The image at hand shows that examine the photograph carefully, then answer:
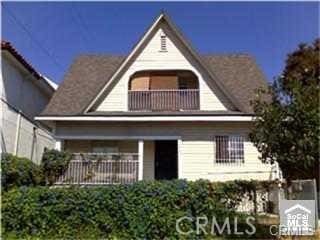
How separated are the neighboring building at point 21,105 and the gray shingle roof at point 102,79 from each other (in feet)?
4.35

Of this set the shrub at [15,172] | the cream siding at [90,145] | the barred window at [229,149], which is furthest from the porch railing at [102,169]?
the barred window at [229,149]

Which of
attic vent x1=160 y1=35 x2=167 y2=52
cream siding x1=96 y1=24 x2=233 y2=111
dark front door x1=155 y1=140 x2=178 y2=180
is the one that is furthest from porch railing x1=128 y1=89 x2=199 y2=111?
attic vent x1=160 y1=35 x2=167 y2=52

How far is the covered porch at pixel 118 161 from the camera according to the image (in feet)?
54.1

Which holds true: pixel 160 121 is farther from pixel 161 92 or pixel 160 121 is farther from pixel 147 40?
pixel 147 40

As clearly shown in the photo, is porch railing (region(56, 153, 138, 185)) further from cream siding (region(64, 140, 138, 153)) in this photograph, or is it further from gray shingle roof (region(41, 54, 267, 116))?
gray shingle roof (region(41, 54, 267, 116))

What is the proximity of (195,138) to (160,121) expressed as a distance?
5.39ft

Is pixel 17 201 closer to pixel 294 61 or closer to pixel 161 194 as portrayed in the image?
pixel 161 194

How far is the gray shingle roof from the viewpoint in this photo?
60.6 feet

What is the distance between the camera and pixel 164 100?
Answer: 18.3 m

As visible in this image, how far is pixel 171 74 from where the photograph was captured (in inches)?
761

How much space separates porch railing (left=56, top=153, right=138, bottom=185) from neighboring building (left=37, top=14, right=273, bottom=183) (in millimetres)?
40

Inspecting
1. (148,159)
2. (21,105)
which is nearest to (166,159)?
(148,159)

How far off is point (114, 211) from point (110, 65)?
47.5 ft

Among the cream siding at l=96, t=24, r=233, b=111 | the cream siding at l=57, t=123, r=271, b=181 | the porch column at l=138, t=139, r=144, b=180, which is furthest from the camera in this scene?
the cream siding at l=96, t=24, r=233, b=111
